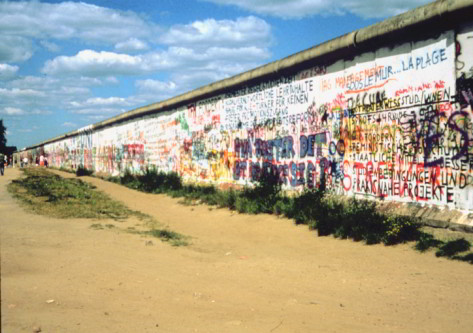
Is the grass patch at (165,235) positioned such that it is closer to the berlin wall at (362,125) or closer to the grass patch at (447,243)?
the berlin wall at (362,125)

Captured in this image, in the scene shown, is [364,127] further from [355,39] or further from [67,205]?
[67,205]

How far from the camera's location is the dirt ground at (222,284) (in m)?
3.53

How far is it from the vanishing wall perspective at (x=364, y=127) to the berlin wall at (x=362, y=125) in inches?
0.7

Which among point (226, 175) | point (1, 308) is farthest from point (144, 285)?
point (226, 175)

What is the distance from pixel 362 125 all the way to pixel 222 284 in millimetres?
4437

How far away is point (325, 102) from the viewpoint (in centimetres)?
893

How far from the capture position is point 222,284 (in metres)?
4.91

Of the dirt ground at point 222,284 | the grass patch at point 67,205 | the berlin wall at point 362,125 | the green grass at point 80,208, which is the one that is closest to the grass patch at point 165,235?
the green grass at point 80,208

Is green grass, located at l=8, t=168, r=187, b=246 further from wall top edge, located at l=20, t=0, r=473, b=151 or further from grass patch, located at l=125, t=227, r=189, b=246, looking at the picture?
wall top edge, located at l=20, t=0, r=473, b=151

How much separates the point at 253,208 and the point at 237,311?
580 centimetres

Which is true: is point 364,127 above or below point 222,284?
above

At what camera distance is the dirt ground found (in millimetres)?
3529

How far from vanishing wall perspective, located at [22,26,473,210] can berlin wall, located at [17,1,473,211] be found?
17 millimetres

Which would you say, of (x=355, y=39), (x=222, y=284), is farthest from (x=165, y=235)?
(x=355, y=39)
